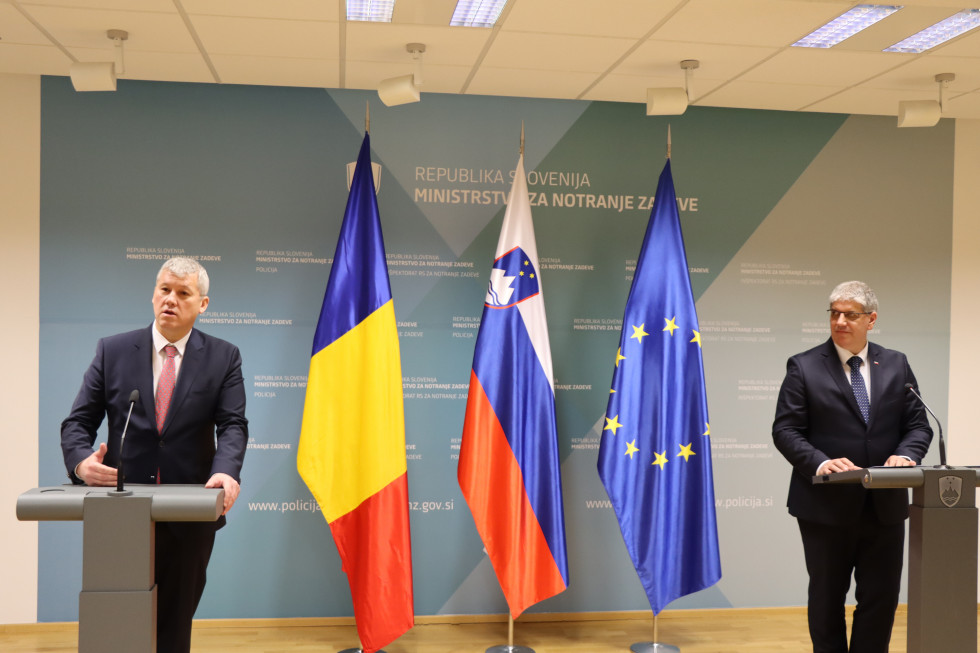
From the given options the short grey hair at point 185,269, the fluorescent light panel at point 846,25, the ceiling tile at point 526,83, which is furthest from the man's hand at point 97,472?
the fluorescent light panel at point 846,25

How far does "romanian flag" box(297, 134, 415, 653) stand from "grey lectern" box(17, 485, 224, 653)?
6.35ft

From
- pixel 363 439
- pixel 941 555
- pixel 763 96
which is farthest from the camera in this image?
pixel 763 96

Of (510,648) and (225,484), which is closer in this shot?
(225,484)

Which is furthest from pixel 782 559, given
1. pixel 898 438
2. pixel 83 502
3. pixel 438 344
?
pixel 83 502

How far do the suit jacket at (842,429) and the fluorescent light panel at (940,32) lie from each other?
143 centimetres

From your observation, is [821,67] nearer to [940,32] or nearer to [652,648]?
[940,32]

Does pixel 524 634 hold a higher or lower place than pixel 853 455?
lower

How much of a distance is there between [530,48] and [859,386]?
2061mm

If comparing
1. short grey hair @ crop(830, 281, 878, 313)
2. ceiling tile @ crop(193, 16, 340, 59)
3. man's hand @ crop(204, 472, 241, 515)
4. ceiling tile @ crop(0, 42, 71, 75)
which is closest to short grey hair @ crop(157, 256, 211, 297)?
man's hand @ crop(204, 472, 241, 515)

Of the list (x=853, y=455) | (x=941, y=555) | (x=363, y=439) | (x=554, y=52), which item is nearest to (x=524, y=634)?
(x=363, y=439)

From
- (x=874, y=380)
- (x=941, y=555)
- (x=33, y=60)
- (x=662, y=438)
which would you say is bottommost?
(x=941, y=555)

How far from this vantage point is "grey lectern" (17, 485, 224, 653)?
177 cm

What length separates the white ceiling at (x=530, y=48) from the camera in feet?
10.6

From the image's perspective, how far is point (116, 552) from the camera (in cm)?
180
